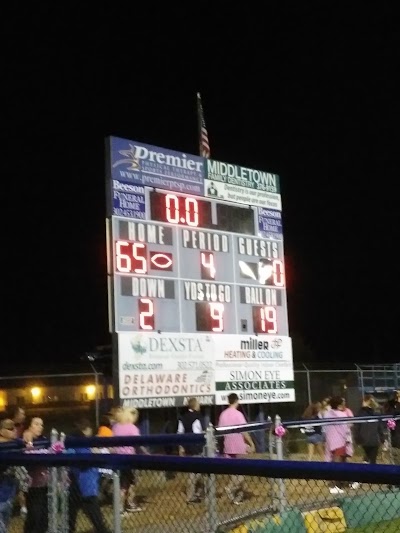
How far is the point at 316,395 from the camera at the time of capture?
81.7 feet

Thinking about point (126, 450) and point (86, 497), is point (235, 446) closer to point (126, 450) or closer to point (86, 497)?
point (126, 450)

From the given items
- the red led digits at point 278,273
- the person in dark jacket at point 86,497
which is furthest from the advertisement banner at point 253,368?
the person in dark jacket at point 86,497

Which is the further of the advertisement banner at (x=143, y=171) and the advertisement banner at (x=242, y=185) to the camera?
the advertisement banner at (x=242, y=185)

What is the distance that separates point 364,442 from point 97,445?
677 centimetres

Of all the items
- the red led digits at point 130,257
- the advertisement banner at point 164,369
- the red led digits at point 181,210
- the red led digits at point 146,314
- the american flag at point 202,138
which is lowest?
the advertisement banner at point 164,369

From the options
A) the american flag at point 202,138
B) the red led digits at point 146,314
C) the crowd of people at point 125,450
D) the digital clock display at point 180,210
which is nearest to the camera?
the crowd of people at point 125,450

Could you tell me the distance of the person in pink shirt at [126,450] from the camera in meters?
7.44

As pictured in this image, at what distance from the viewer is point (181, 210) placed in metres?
14.1

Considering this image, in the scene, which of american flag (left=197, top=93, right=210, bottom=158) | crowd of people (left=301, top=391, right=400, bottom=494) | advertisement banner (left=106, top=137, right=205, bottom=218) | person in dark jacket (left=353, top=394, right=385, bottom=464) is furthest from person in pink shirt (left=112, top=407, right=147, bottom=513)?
american flag (left=197, top=93, right=210, bottom=158)

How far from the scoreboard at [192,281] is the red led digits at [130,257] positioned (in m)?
0.02

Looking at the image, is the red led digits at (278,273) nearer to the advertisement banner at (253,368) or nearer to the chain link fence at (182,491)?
the advertisement banner at (253,368)

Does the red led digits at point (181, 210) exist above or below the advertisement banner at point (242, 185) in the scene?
below

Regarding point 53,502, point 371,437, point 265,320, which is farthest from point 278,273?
point 53,502

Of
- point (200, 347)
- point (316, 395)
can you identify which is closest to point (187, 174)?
point (200, 347)
